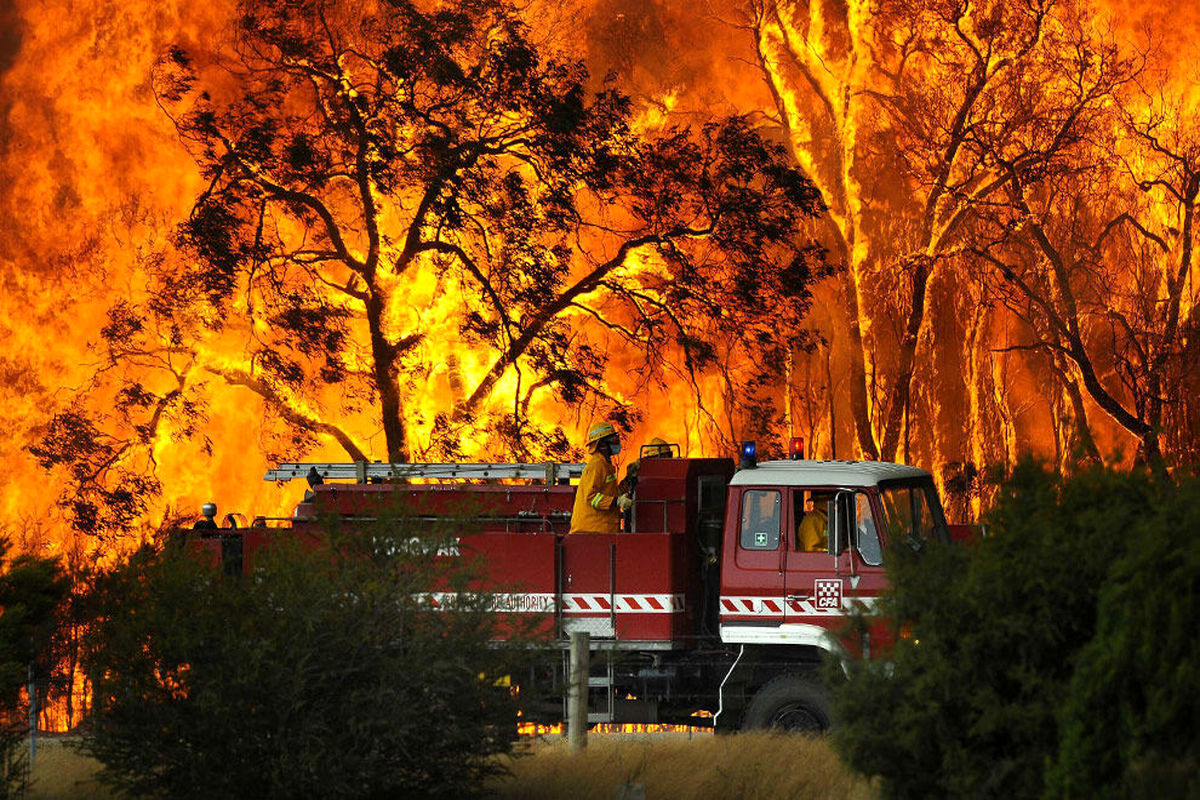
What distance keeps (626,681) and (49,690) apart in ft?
14.7

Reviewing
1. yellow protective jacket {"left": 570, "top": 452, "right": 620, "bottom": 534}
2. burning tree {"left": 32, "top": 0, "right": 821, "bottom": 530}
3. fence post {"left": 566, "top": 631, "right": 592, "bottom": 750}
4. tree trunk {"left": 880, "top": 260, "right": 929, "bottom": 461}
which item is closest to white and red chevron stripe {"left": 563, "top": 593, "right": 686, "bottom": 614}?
yellow protective jacket {"left": 570, "top": 452, "right": 620, "bottom": 534}

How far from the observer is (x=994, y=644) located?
773 centimetres

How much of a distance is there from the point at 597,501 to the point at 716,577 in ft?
3.76

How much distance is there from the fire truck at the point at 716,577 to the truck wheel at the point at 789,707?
10mm

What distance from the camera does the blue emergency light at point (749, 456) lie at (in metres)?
13.5

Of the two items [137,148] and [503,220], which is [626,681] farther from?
[137,148]

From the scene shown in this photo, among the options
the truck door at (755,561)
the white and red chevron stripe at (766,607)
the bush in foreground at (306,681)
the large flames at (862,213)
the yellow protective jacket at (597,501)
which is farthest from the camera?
the large flames at (862,213)

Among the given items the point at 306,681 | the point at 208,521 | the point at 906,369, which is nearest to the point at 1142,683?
the point at 306,681

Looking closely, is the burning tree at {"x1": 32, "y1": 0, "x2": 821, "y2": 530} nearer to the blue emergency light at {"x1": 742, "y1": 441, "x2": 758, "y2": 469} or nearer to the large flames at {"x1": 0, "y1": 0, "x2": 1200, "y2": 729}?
the large flames at {"x1": 0, "y1": 0, "x2": 1200, "y2": 729}

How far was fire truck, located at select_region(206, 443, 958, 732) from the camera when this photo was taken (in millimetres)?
13203

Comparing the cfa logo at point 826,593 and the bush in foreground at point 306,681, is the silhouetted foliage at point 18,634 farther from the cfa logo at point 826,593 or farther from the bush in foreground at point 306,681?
the cfa logo at point 826,593

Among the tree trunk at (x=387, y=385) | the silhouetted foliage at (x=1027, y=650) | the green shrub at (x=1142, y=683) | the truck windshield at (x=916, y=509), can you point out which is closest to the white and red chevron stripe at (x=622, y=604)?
the truck windshield at (x=916, y=509)

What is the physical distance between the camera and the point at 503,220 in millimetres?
26828

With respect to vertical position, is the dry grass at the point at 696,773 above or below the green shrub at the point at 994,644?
below
